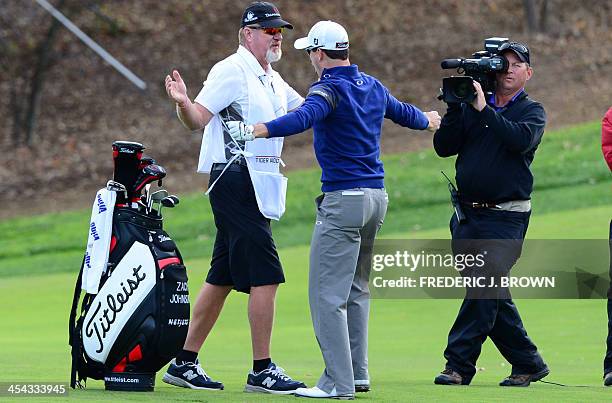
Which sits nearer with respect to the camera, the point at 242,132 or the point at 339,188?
the point at 242,132

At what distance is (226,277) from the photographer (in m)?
8.03

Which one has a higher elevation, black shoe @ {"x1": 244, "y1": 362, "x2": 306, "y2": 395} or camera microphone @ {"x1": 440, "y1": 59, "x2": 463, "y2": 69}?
camera microphone @ {"x1": 440, "y1": 59, "x2": 463, "y2": 69}

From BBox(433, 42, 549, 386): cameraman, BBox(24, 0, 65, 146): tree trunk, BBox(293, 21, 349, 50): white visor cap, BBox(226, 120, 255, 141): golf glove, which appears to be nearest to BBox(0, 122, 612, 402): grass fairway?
BBox(433, 42, 549, 386): cameraman

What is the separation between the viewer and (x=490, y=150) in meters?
8.09

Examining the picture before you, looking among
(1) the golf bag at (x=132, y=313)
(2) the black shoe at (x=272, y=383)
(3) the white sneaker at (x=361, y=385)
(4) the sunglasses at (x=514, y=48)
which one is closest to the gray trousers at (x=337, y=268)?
A: (3) the white sneaker at (x=361, y=385)

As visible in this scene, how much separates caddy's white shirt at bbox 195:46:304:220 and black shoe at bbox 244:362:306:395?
888 mm

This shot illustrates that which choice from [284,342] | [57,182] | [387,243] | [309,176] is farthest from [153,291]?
[57,182]

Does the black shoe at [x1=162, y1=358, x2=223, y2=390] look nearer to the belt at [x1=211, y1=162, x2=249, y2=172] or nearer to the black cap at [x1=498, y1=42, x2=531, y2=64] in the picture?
the belt at [x1=211, y1=162, x2=249, y2=172]

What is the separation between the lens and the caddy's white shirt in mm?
7660

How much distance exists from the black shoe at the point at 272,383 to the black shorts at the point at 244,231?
508mm

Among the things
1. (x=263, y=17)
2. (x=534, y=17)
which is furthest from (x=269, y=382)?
(x=534, y=17)

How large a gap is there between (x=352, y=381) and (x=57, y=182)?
20.0m

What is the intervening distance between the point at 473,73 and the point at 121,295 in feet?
8.21

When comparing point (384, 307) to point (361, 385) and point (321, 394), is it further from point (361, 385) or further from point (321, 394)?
point (321, 394)
